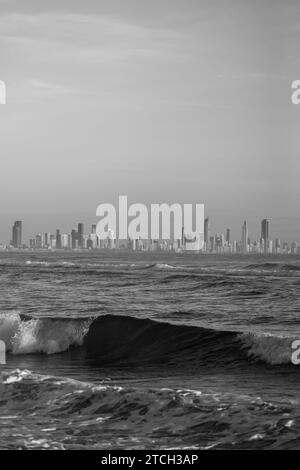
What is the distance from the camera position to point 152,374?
1414 cm

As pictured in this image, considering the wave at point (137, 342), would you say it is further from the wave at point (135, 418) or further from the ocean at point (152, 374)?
the wave at point (135, 418)

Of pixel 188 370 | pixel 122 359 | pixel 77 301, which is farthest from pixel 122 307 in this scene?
pixel 188 370

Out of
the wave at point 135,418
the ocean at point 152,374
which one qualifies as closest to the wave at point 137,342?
the ocean at point 152,374

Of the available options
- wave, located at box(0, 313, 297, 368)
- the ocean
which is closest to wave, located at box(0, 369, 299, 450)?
the ocean

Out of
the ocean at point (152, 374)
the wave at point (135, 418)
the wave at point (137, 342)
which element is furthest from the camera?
the wave at point (137, 342)

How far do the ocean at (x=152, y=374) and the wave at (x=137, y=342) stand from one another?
0.03 metres

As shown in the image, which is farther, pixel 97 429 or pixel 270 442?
pixel 97 429

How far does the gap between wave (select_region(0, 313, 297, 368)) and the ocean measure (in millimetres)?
34

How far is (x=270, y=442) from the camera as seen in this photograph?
8406mm

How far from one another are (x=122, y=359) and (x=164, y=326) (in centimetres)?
254

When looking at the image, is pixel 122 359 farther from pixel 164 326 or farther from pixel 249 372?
pixel 249 372

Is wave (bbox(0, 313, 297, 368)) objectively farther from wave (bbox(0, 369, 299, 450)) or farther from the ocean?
wave (bbox(0, 369, 299, 450))

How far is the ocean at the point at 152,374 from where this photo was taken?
8891mm

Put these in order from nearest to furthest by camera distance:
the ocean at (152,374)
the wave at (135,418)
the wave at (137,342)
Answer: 1. the wave at (135,418)
2. the ocean at (152,374)
3. the wave at (137,342)
